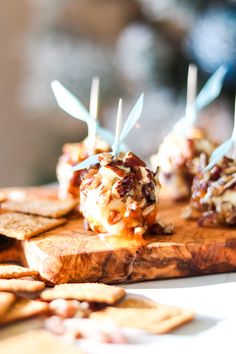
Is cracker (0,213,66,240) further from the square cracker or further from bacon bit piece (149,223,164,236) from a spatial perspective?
bacon bit piece (149,223,164,236)

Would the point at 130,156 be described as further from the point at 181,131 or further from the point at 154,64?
the point at 154,64

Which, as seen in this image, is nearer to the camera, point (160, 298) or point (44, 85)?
point (160, 298)

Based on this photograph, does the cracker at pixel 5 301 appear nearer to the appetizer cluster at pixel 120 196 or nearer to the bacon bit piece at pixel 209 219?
the appetizer cluster at pixel 120 196

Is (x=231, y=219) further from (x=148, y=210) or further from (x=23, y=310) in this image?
(x=23, y=310)

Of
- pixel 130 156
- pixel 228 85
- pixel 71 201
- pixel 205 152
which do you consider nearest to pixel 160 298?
pixel 130 156

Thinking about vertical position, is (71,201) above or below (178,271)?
above

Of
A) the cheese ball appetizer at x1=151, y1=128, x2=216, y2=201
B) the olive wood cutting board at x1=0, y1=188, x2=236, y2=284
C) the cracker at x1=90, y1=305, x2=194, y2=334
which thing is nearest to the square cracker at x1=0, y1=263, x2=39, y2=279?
the olive wood cutting board at x1=0, y1=188, x2=236, y2=284

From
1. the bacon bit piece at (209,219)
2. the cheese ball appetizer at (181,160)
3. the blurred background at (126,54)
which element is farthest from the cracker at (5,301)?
the blurred background at (126,54)
